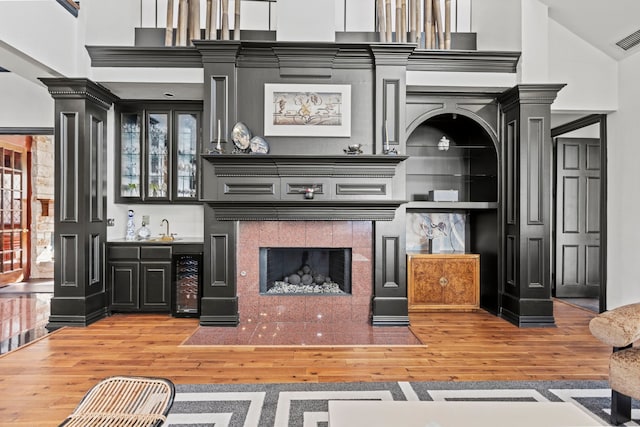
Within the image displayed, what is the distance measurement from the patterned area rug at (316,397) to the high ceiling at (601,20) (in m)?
3.60

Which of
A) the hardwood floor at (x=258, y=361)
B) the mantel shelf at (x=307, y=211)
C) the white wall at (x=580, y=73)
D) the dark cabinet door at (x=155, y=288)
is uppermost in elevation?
the white wall at (x=580, y=73)

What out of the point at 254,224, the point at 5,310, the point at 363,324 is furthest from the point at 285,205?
the point at 5,310

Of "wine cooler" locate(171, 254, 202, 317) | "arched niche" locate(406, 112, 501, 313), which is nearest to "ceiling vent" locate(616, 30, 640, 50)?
"arched niche" locate(406, 112, 501, 313)

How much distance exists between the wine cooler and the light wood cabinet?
253cm

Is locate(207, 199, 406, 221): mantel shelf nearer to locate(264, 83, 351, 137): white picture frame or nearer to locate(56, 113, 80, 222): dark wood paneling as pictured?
locate(264, 83, 351, 137): white picture frame

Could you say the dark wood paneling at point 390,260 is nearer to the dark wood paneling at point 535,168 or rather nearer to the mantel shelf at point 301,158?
the mantel shelf at point 301,158

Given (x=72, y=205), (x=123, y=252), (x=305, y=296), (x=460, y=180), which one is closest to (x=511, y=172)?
(x=460, y=180)

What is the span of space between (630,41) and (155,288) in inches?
235

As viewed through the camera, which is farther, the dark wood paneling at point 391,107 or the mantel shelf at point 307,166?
the dark wood paneling at point 391,107

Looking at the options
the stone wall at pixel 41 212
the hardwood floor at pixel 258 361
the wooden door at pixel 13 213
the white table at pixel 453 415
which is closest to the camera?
the white table at pixel 453 415

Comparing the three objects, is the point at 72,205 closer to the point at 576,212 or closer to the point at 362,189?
the point at 362,189

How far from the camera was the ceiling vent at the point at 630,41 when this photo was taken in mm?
4041

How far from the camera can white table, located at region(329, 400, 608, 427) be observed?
159 centimetres

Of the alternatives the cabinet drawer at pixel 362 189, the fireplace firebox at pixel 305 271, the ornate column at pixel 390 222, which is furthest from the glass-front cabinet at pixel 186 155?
the ornate column at pixel 390 222
